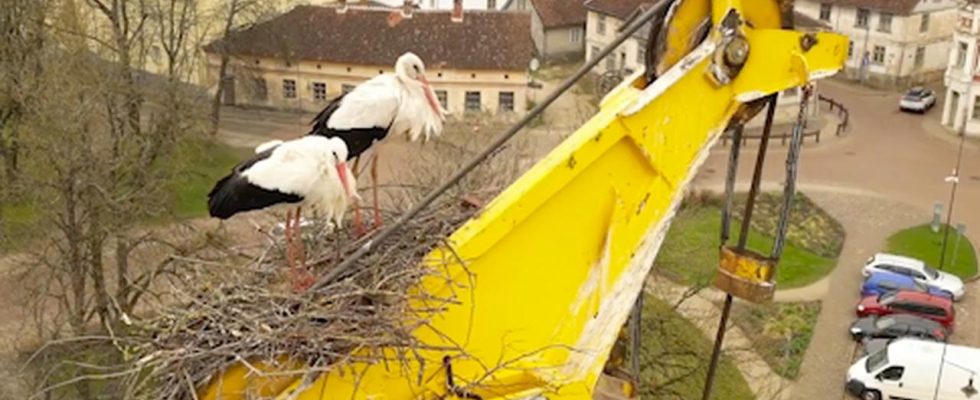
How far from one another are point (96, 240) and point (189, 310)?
1095 centimetres

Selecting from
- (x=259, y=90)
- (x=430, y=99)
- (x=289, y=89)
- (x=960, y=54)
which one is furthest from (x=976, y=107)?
(x=430, y=99)

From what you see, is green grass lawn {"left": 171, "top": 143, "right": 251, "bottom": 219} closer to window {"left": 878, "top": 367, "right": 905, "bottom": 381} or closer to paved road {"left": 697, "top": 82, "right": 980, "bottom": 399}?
paved road {"left": 697, "top": 82, "right": 980, "bottom": 399}

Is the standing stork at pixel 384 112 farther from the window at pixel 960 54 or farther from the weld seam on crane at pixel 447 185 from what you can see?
the window at pixel 960 54

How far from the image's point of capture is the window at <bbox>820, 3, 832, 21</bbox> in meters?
34.5

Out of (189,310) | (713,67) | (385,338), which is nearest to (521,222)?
(385,338)

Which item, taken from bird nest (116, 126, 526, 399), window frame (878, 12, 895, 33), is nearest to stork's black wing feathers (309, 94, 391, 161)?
bird nest (116, 126, 526, 399)

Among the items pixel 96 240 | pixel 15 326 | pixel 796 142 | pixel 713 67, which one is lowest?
pixel 15 326

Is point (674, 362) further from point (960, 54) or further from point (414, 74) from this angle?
point (960, 54)

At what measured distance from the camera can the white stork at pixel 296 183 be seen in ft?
17.0

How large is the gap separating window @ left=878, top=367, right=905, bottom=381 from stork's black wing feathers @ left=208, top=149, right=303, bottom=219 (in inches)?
502

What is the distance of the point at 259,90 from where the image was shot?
30328 millimetres

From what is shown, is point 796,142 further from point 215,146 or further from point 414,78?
point 215,146

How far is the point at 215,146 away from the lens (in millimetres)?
26750

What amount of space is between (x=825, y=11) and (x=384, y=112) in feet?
102
